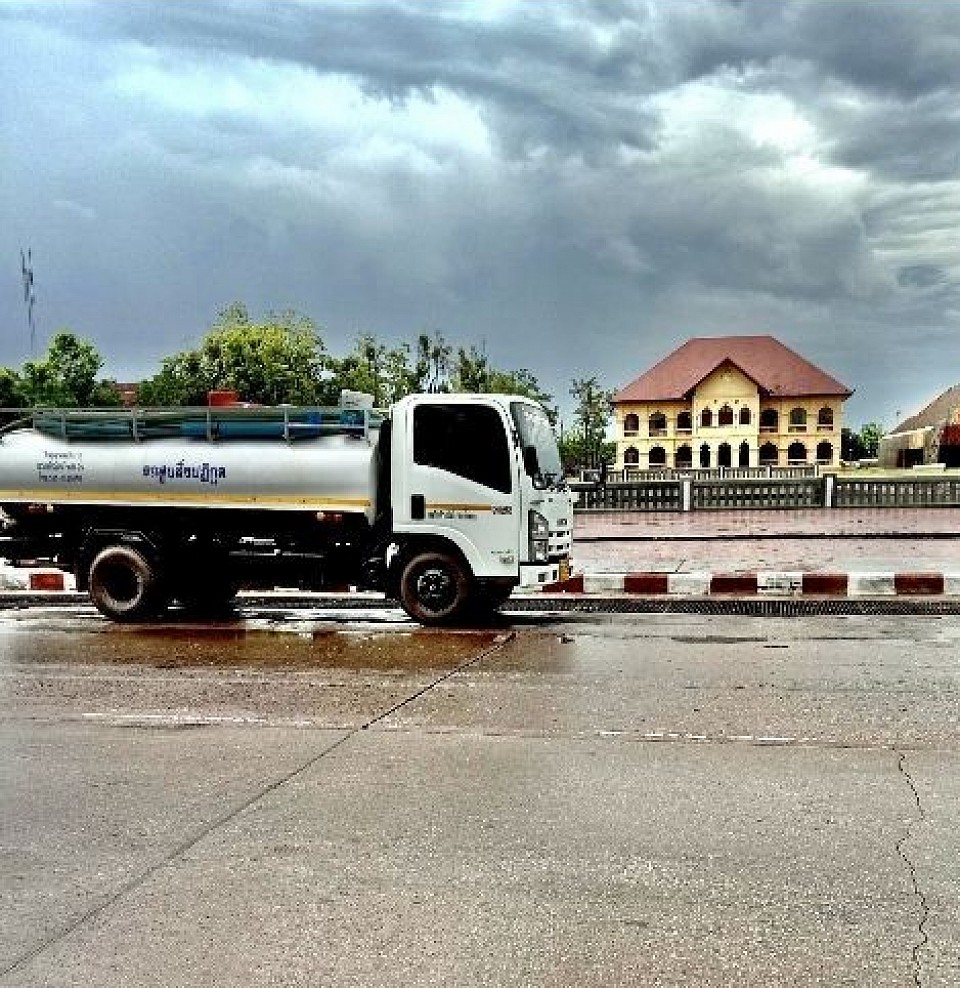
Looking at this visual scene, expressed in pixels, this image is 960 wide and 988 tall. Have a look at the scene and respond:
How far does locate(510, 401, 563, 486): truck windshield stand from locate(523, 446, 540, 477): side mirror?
0.10 feet

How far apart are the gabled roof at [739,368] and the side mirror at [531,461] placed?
69.4 metres

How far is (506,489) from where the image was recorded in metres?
10.3

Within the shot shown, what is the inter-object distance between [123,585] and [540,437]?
4.91 metres

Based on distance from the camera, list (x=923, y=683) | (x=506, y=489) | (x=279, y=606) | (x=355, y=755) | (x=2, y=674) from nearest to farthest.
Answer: (x=355, y=755), (x=923, y=683), (x=2, y=674), (x=506, y=489), (x=279, y=606)

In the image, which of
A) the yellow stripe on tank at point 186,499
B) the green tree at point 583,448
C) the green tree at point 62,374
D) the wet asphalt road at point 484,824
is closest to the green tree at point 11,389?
the green tree at point 62,374

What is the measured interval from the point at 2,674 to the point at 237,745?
3512mm

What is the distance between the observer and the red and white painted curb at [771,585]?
532 inches

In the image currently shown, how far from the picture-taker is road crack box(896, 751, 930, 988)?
3209 mm

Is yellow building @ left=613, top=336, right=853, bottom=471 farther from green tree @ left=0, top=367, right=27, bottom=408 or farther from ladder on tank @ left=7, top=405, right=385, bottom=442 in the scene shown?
ladder on tank @ left=7, top=405, right=385, bottom=442

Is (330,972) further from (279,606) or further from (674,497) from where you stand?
(674,497)

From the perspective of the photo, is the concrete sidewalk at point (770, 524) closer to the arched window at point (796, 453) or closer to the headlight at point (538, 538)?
the headlight at point (538, 538)

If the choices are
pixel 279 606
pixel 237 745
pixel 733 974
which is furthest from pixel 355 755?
pixel 279 606

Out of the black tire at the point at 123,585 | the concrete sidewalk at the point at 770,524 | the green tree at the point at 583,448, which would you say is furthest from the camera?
the green tree at the point at 583,448

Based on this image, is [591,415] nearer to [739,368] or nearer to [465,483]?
[739,368]
